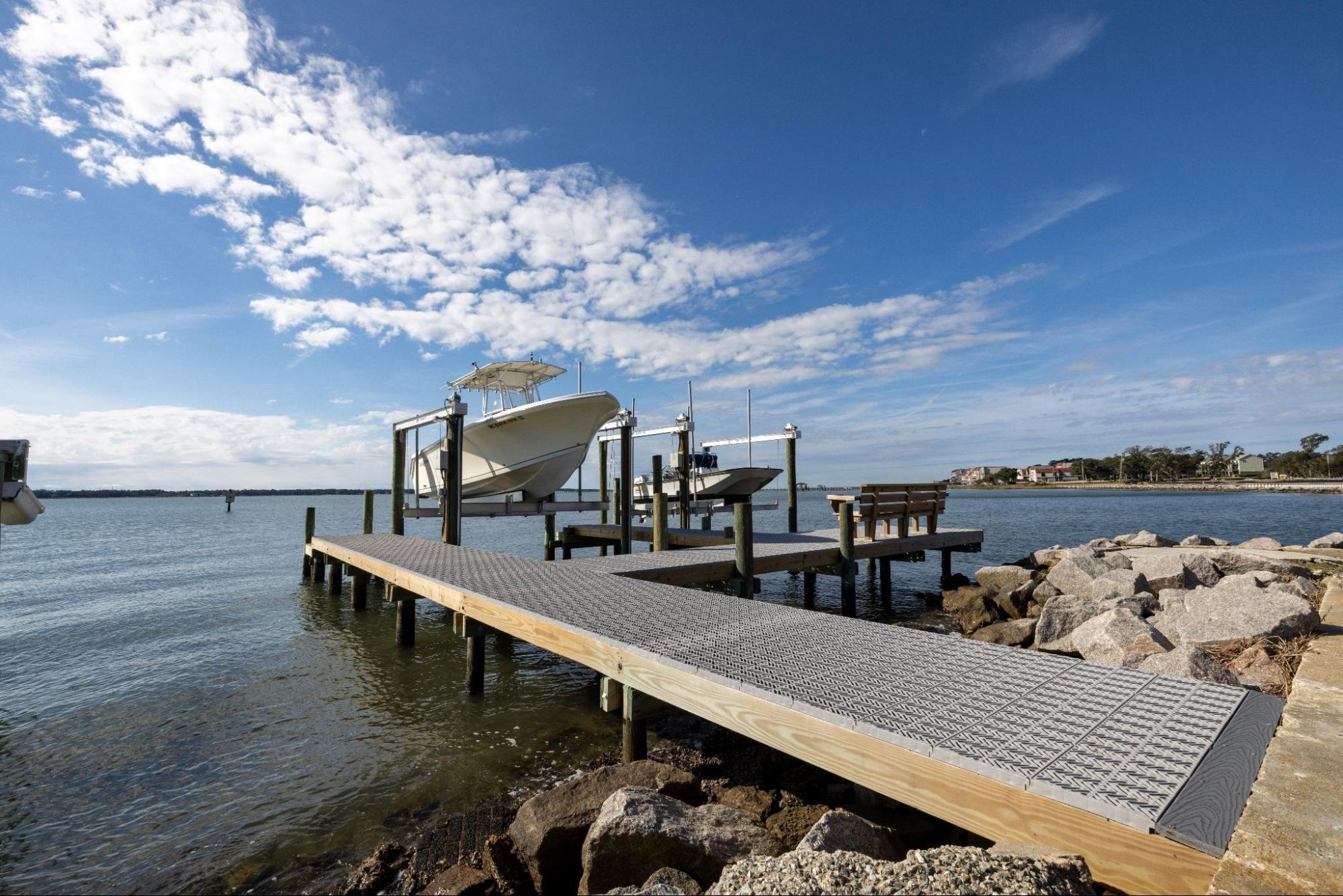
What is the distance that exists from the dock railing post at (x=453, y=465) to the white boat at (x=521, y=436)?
2392 mm

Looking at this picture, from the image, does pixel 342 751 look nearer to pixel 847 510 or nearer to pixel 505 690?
pixel 505 690

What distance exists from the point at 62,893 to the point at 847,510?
9713 mm

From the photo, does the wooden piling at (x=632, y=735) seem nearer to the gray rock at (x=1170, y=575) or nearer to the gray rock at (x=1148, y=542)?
the gray rock at (x=1170, y=575)

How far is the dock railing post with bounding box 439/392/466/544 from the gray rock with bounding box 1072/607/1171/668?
10966 millimetres

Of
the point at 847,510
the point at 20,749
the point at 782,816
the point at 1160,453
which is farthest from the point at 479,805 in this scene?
the point at 1160,453

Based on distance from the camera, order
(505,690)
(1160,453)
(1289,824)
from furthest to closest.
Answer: (1160,453) → (505,690) → (1289,824)

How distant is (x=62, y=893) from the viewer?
4109mm

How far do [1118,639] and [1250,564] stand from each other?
7.53 m

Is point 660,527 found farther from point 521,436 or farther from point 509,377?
point 509,377

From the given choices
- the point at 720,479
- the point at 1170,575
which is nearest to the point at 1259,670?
the point at 1170,575

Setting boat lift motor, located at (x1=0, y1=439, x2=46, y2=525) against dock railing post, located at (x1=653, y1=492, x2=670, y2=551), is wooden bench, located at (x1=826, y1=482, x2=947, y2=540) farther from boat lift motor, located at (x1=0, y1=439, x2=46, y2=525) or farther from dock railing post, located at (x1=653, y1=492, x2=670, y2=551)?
boat lift motor, located at (x1=0, y1=439, x2=46, y2=525)

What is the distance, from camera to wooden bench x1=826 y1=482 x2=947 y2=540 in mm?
11477

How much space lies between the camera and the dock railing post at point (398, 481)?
1445 cm

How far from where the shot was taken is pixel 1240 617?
629 centimetres
